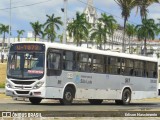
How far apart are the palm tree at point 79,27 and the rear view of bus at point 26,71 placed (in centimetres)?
8973

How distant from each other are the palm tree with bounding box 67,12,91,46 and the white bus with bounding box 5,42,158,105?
83856 mm

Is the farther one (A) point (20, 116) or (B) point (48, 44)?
(B) point (48, 44)

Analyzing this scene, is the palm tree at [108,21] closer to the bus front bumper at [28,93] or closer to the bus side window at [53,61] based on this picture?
the bus side window at [53,61]

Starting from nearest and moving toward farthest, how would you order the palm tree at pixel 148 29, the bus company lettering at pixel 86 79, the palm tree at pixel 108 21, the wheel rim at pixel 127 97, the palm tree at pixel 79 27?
the bus company lettering at pixel 86 79 < the wheel rim at pixel 127 97 < the palm tree at pixel 148 29 < the palm tree at pixel 79 27 < the palm tree at pixel 108 21

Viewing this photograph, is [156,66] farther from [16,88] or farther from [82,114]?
[82,114]

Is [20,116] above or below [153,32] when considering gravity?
below

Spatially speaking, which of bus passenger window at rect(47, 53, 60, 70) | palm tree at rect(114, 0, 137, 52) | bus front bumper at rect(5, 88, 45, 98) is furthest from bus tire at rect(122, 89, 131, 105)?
palm tree at rect(114, 0, 137, 52)

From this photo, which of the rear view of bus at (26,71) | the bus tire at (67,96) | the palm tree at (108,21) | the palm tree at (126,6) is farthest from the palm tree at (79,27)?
the rear view of bus at (26,71)

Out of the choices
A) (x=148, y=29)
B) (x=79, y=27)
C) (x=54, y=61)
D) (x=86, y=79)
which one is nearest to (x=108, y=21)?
(x=79, y=27)

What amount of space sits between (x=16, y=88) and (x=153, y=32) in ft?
291

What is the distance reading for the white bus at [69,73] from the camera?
23312 millimetres

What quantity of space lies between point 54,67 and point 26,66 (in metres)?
1.43

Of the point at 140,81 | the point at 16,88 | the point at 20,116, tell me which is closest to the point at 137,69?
the point at 140,81

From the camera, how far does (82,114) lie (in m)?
13.8
